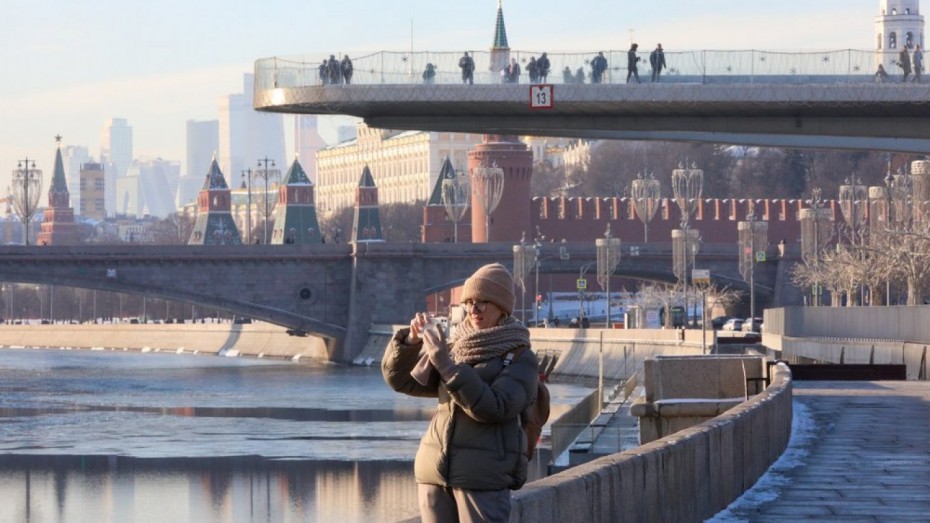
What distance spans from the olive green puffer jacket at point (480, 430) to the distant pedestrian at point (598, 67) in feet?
97.8

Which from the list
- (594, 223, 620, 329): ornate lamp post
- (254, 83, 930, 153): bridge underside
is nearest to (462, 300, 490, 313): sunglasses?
(254, 83, 930, 153): bridge underside

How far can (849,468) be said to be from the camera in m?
15.5

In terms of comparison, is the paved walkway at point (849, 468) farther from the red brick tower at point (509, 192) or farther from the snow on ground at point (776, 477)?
the red brick tower at point (509, 192)

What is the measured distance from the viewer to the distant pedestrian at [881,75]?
35.5 metres

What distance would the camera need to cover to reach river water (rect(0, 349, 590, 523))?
109 ft

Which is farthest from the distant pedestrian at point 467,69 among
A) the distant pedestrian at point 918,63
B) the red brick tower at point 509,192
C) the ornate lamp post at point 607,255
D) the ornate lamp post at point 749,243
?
the red brick tower at point 509,192

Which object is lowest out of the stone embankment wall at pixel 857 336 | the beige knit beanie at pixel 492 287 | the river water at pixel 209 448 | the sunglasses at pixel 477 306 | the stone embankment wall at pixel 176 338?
the stone embankment wall at pixel 176 338

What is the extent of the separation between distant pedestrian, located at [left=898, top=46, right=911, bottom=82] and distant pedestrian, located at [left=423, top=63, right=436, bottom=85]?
8251 mm

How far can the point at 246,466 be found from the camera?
129ft

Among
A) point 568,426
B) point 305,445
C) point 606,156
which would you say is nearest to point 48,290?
point 606,156

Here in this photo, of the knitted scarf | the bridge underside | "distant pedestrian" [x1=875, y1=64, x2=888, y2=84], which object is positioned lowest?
the knitted scarf

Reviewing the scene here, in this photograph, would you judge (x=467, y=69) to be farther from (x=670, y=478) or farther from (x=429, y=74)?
(x=670, y=478)

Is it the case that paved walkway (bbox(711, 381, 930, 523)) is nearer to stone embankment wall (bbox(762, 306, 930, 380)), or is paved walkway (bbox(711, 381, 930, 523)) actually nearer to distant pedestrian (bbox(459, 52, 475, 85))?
stone embankment wall (bbox(762, 306, 930, 380))

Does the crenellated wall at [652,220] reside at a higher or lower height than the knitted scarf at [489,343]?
higher
